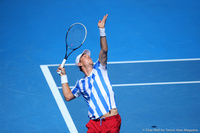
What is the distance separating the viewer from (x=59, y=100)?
9.18 metres

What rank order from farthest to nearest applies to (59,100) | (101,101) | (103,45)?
(59,100) → (101,101) → (103,45)

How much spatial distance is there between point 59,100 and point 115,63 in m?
2.47

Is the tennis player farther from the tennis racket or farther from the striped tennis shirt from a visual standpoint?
the tennis racket

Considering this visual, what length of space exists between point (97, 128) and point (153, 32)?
719 cm

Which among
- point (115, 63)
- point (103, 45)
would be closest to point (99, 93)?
point (103, 45)

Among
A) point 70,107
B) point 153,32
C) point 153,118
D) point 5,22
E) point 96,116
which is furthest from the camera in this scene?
point 5,22

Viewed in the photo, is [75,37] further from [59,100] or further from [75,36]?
[59,100]

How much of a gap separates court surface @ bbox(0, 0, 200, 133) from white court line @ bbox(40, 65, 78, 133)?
2 cm

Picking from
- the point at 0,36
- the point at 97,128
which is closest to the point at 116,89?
the point at 97,128

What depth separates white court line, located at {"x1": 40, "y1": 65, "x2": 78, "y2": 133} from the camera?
814 centimetres

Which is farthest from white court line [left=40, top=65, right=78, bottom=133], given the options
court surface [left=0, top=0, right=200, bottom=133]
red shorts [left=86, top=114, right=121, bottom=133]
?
red shorts [left=86, top=114, right=121, bottom=133]

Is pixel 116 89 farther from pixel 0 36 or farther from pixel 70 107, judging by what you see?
pixel 0 36

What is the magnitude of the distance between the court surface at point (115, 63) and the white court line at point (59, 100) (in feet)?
0.07

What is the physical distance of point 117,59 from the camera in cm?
1118
